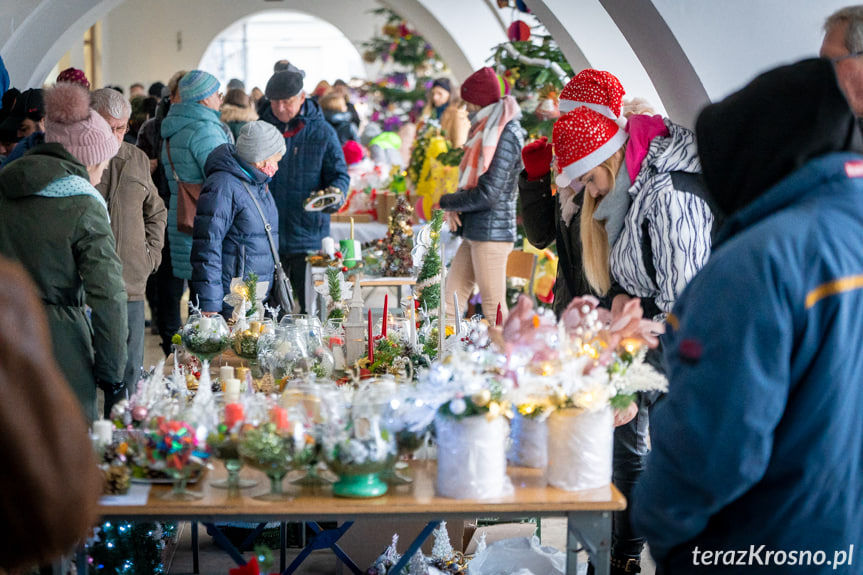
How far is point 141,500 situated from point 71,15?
7296mm

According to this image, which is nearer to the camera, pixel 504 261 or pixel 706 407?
pixel 706 407

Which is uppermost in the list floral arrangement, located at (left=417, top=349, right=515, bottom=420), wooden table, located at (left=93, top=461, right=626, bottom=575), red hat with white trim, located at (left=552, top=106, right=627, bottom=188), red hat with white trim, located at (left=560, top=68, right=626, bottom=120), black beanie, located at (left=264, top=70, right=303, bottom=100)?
black beanie, located at (left=264, top=70, right=303, bottom=100)

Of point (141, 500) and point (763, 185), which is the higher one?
point (763, 185)

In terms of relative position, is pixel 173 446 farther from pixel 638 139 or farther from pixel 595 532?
pixel 638 139

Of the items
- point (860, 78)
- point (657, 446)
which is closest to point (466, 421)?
point (657, 446)

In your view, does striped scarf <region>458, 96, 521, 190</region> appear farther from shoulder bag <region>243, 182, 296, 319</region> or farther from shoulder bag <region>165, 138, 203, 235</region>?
shoulder bag <region>165, 138, 203, 235</region>

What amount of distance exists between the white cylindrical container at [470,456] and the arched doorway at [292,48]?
69.7 feet

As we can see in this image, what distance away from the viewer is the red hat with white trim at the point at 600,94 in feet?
9.65

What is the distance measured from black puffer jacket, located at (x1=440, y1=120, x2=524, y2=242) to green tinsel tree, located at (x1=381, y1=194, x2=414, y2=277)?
0.24 m

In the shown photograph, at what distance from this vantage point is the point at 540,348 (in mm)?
2107

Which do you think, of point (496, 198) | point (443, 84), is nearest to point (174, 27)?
point (443, 84)

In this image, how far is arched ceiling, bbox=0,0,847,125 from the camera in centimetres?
370

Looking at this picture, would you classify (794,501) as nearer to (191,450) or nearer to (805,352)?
(805,352)

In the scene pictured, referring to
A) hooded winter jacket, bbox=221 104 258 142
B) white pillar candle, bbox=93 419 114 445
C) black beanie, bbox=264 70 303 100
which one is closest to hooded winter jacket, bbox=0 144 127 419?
white pillar candle, bbox=93 419 114 445
